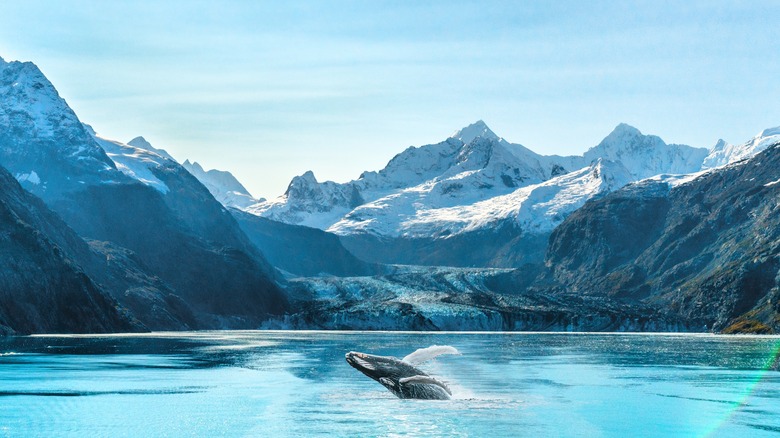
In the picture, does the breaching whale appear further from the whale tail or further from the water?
the water

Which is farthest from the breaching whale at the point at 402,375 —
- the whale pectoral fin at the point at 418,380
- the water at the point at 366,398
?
the water at the point at 366,398

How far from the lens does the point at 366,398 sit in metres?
81.0

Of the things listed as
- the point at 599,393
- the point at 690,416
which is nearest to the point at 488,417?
the point at 690,416

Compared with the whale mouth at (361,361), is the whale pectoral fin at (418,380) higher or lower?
lower

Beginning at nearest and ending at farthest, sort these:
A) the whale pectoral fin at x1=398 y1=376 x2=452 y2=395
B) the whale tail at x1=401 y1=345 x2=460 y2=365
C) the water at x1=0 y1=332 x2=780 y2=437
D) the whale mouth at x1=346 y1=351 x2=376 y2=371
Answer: the water at x1=0 y1=332 x2=780 y2=437
the whale pectoral fin at x1=398 y1=376 x2=452 y2=395
the whale mouth at x1=346 y1=351 x2=376 y2=371
the whale tail at x1=401 y1=345 x2=460 y2=365

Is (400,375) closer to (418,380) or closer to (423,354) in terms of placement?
(418,380)

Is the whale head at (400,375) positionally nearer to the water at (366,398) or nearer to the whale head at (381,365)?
the whale head at (381,365)

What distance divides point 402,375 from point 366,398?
420 centimetres

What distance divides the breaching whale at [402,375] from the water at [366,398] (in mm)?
1117

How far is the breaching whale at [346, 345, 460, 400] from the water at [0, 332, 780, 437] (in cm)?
112

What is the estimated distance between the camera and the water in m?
66.6

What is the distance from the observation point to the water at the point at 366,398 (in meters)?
66.6

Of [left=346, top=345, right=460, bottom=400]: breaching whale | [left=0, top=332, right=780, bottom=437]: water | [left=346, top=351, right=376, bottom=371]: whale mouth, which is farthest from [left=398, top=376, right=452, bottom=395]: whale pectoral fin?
[left=346, top=351, right=376, bottom=371]: whale mouth

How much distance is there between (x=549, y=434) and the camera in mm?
64188
